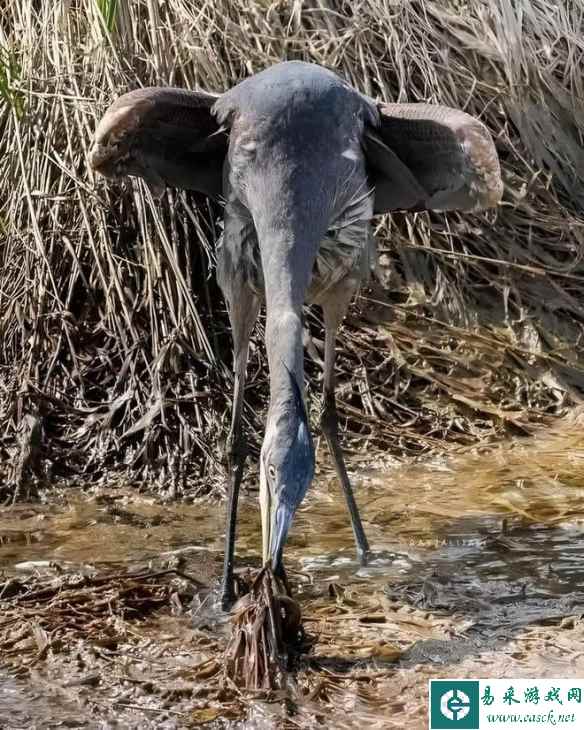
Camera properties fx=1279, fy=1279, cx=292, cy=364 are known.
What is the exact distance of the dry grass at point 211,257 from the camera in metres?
Answer: 6.17

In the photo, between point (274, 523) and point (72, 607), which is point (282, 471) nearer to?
point (274, 523)

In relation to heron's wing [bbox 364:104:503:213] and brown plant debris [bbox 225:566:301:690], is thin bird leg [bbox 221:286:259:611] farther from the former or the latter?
brown plant debris [bbox 225:566:301:690]

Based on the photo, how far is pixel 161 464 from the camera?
5.93 m

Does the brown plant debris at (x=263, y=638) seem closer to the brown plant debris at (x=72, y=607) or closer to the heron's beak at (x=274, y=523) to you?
the heron's beak at (x=274, y=523)

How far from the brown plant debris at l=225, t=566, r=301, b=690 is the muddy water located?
0.11 metres

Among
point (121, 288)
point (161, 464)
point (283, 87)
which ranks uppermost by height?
point (283, 87)

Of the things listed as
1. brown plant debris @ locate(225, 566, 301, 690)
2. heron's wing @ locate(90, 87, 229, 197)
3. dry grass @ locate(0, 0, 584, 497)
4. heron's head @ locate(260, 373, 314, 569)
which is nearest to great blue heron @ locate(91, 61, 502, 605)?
heron's wing @ locate(90, 87, 229, 197)

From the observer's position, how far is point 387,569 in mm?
4867

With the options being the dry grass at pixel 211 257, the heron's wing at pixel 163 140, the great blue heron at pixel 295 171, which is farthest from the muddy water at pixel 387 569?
the heron's wing at pixel 163 140

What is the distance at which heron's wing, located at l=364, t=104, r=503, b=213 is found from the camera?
16.4 feet

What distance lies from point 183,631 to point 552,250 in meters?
3.85

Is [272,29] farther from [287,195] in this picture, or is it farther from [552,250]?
[287,195]

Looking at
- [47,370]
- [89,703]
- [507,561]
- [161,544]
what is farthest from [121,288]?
[89,703]

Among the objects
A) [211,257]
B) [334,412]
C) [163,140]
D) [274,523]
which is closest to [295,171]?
[163,140]
